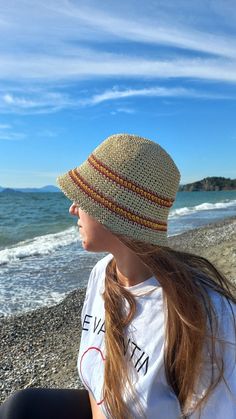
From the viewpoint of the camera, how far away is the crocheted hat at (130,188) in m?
1.92

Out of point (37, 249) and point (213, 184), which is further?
point (213, 184)

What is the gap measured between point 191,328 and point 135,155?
0.73 metres

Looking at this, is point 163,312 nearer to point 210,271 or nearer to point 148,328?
point 148,328

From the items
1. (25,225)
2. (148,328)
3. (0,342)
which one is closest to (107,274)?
(148,328)

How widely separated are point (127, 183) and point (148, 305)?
53 cm

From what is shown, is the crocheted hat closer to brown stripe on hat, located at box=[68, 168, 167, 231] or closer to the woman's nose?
brown stripe on hat, located at box=[68, 168, 167, 231]

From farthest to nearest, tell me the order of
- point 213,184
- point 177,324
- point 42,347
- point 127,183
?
1. point 213,184
2. point 42,347
3. point 127,183
4. point 177,324

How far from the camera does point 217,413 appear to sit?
1739mm

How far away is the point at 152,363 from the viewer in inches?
72.7

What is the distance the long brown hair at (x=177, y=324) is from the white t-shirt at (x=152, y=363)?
3cm

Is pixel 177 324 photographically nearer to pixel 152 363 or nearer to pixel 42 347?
pixel 152 363

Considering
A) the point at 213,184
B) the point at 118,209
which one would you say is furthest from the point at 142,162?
the point at 213,184

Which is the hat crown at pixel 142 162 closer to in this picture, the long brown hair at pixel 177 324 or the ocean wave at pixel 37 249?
the long brown hair at pixel 177 324

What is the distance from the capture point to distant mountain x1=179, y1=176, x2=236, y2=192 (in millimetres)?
141000
